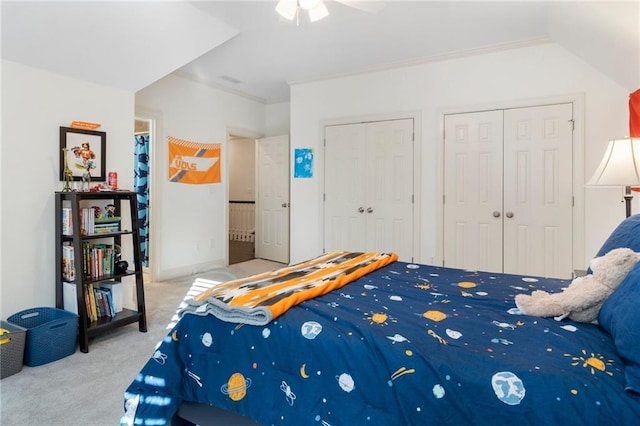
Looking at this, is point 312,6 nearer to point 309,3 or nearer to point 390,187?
point 309,3

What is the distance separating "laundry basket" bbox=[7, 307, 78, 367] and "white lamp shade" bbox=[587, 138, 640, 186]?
362 cm

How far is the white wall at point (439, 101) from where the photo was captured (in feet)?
11.4

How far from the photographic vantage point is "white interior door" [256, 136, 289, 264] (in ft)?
19.4

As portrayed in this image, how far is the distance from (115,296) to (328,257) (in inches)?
74.2

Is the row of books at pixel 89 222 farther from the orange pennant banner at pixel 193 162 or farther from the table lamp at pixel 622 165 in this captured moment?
the table lamp at pixel 622 165

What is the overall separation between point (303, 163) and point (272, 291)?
352 centimetres

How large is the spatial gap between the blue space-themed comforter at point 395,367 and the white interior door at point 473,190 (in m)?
2.31

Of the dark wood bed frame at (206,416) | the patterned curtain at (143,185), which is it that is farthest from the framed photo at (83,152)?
the dark wood bed frame at (206,416)

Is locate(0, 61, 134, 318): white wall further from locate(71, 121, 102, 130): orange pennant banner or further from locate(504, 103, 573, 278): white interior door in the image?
locate(504, 103, 573, 278): white interior door

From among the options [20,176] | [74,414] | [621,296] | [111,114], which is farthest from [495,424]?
[111,114]

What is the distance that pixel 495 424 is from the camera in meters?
1.05

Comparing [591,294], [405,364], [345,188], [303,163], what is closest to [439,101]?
[345,188]

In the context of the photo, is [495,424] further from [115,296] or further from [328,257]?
[115,296]

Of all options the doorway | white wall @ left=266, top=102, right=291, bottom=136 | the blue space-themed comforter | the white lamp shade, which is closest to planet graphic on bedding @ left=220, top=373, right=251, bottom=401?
the blue space-themed comforter
